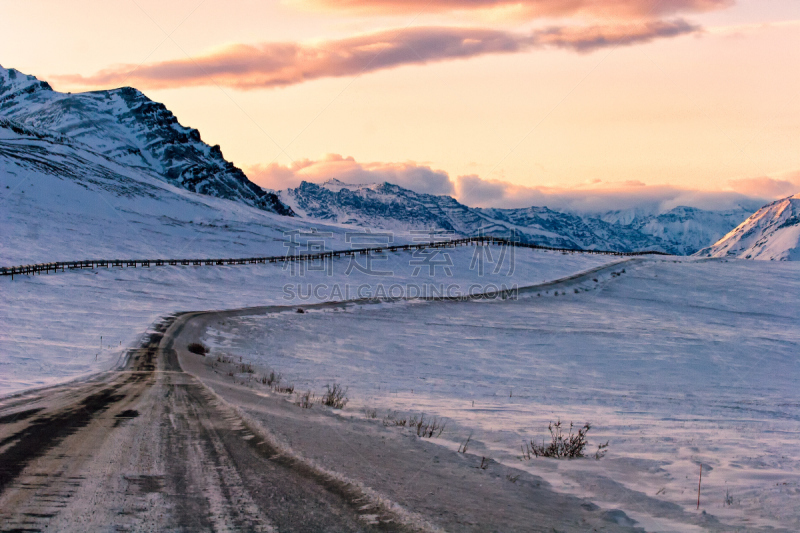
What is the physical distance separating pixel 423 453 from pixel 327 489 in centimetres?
266

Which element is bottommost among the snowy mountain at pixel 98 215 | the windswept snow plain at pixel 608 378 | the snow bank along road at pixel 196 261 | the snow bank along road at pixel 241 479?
the windswept snow plain at pixel 608 378

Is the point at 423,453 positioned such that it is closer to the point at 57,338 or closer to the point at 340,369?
the point at 340,369

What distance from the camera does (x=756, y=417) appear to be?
17219 millimetres

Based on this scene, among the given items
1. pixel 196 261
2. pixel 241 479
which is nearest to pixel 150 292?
pixel 196 261

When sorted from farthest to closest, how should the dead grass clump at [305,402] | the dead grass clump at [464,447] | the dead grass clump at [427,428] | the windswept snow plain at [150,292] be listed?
the windswept snow plain at [150,292], the dead grass clump at [305,402], the dead grass clump at [427,428], the dead grass clump at [464,447]

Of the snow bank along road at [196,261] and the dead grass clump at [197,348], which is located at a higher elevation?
the snow bank along road at [196,261]

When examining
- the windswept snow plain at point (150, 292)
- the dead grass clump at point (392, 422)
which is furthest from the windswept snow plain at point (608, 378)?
the windswept snow plain at point (150, 292)

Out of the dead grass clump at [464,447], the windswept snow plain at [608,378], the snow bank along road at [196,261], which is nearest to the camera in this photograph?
the windswept snow plain at [608,378]

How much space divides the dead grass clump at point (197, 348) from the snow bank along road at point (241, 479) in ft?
48.7

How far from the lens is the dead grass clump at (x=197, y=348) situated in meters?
26.3

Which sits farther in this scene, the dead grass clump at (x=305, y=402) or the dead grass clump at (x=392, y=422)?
the dead grass clump at (x=305, y=402)

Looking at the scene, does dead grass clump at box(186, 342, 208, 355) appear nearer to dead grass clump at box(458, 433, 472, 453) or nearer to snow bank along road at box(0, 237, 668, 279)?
dead grass clump at box(458, 433, 472, 453)

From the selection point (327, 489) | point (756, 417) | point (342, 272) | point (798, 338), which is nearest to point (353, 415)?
point (327, 489)

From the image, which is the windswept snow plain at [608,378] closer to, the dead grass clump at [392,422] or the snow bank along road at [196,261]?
the dead grass clump at [392,422]
